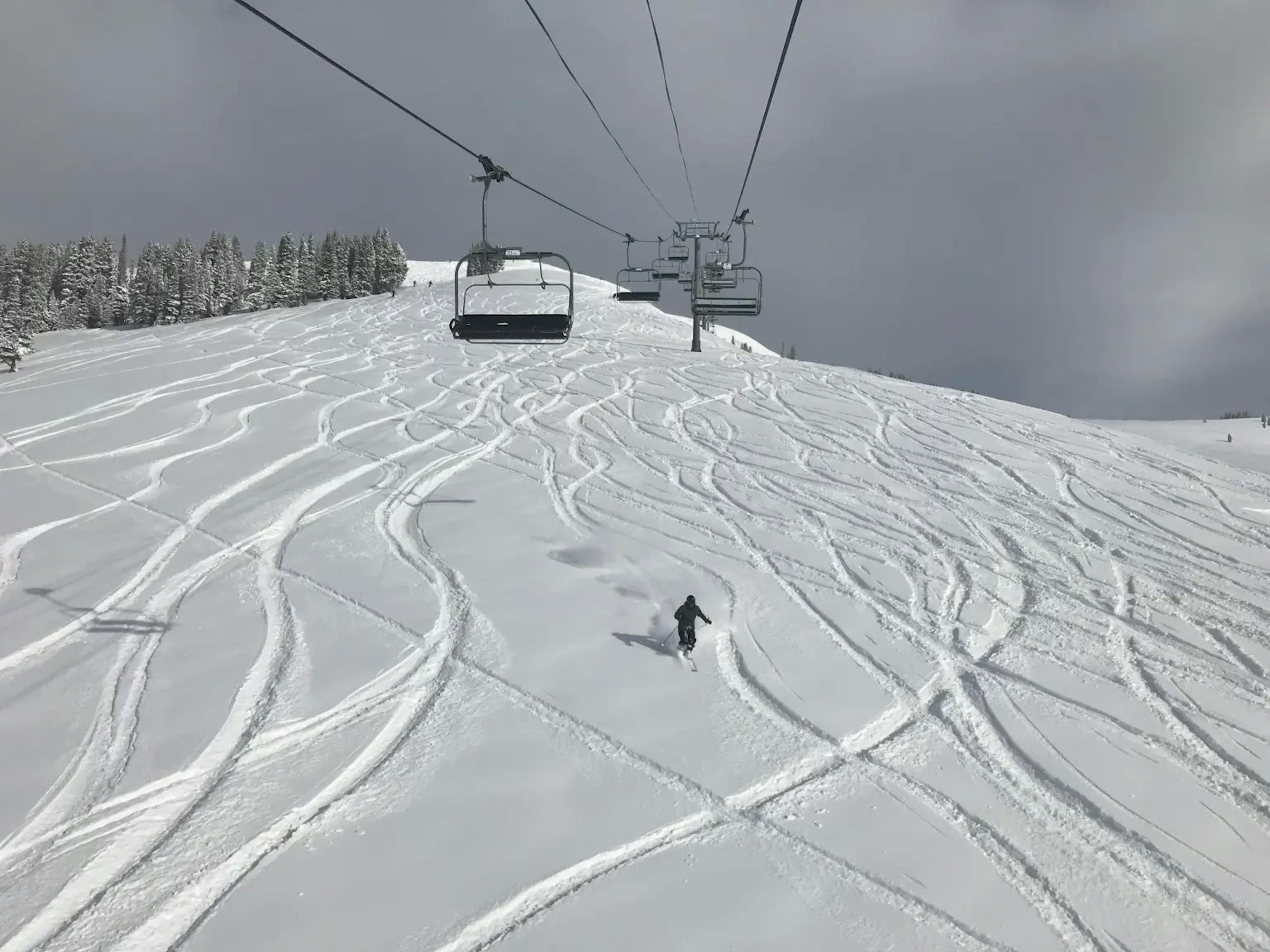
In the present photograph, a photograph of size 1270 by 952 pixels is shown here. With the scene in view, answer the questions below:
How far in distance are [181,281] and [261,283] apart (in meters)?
7.55

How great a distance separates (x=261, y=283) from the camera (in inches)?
Result: 2931

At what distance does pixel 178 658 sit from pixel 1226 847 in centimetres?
1148

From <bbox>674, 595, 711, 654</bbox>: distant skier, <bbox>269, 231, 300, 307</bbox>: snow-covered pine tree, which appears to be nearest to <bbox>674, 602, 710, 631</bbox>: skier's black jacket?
<bbox>674, 595, 711, 654</bbox>: distant skier

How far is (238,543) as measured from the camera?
12477 millimetres

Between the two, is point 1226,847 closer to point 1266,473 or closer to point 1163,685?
point 1163,685

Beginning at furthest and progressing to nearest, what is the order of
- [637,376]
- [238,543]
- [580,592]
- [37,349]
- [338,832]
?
[37,349] → [637,376] → [238,543] → [580,592] → [338,832]

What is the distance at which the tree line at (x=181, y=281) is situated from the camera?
7250 centimetres

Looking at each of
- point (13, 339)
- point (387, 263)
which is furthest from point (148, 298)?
point (13, 339)

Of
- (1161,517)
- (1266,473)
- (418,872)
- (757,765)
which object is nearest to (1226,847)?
(757,765)

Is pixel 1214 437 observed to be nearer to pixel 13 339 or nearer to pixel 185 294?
pixel 13 339

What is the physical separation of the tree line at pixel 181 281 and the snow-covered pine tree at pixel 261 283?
0.08 metres

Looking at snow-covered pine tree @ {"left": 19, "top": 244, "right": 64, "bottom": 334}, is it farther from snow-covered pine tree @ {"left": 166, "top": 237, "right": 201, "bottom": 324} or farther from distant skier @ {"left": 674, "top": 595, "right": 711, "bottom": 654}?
distant skier @ {"left": 674, "top": 595, "right": 711, "bottom": 654}

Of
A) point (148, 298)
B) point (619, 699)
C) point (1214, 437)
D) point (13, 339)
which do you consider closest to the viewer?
point (619, 699)

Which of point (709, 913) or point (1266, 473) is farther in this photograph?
point (1266, 473)
